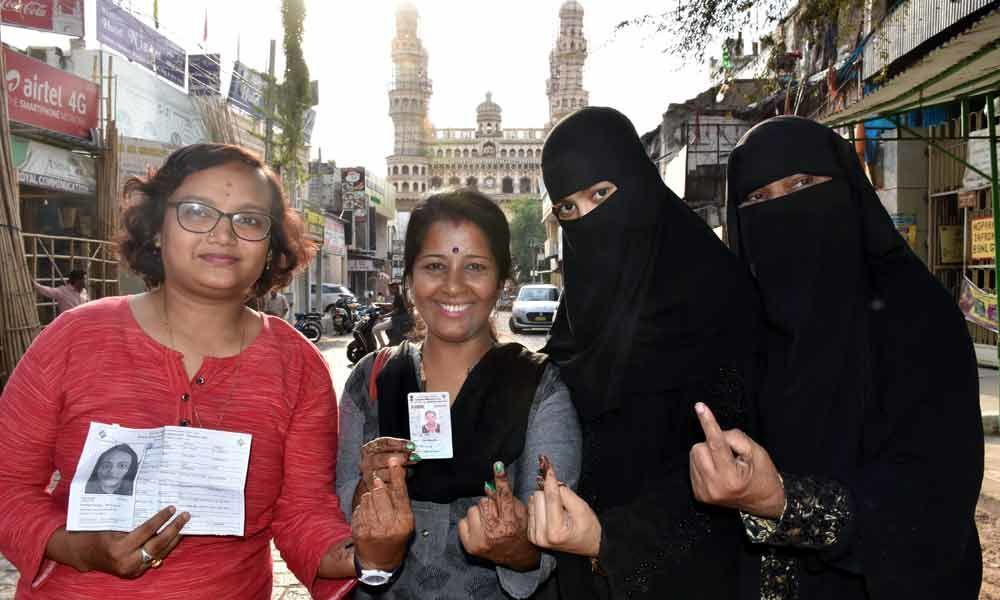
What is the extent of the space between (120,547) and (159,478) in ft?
0.48

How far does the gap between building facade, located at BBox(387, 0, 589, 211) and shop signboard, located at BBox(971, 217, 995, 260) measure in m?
75.2

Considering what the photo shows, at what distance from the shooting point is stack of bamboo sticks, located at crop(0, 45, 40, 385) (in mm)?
5016

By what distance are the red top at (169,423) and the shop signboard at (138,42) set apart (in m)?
14.3

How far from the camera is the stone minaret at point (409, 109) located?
3309 inches

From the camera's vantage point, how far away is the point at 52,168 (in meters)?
9.95

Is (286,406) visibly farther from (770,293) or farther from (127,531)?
(770,293)

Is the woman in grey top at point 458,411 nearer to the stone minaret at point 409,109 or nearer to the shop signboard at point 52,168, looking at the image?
the shop signboard at point 52,168

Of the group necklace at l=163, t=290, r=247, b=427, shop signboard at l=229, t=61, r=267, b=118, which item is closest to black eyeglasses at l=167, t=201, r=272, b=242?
necklace at l=163, t=290, r=247, b=427

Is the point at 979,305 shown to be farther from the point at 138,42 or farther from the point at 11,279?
the point at 138,42

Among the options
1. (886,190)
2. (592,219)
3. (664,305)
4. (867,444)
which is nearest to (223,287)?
(592,219)

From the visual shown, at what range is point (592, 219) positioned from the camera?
1.85 m

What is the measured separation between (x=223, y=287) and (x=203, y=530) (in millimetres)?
539

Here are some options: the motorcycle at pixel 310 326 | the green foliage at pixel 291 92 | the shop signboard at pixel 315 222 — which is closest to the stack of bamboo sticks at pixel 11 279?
the green foliage at pixel 291 92

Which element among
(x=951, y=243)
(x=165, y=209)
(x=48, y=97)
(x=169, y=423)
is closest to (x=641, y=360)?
(x=169, y=423)
